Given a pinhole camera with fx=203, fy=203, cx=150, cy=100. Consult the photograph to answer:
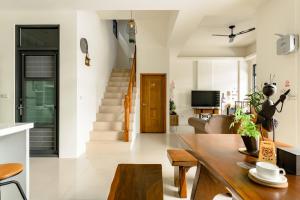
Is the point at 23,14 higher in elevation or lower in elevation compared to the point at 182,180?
higher

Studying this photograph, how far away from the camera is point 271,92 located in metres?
1.43

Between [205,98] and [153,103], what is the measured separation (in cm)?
267

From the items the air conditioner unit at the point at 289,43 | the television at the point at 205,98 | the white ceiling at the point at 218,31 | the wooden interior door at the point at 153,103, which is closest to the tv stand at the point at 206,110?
the television at the point at 205,98

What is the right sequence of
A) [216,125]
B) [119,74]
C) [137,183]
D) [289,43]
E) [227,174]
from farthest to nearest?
[119,74]
[216,125]
[289,43]
[137,183]
[227,174]

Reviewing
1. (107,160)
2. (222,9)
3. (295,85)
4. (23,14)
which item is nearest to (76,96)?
(107,160)

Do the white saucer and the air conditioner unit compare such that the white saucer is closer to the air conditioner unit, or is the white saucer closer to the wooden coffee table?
the wooden coffee table

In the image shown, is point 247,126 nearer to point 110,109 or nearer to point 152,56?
point 110,109

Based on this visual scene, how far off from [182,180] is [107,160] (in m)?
1.92

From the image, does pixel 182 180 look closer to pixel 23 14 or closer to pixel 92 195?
pixel 92 195

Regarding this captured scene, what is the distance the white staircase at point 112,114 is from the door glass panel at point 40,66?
1673mm

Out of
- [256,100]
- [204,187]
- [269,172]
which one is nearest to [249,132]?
[256,100]

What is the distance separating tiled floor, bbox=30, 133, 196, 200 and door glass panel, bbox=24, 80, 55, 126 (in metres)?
0.83

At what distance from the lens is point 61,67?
4.16 meters

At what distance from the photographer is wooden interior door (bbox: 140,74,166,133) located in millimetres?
7285
